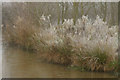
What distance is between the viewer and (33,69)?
22.7 ft

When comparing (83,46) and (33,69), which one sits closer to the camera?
(83,46)

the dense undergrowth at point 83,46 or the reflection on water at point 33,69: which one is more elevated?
the dense undergrowth at point 83,46

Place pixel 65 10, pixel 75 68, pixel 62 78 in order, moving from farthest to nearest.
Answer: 1. pixel 65 10
2. pixel 75 68
3. pixel 62 78

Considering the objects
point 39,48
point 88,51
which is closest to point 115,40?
point 88,51

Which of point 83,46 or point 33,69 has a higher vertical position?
point 83,46

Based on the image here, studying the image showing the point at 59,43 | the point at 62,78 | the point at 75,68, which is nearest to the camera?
the point at 62,78

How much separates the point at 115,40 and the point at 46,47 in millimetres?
2052

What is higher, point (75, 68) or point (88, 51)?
point (88, 51)

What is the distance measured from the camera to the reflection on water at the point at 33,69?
6.23 meters

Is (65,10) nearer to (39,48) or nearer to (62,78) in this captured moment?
(39,48)

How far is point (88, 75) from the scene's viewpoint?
6199mm

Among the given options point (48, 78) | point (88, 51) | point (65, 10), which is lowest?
point (48, 78)

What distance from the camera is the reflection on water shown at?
6.23 meters

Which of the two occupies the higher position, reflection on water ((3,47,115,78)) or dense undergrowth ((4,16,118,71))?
dense undergrowth ((4,16,118,71))
